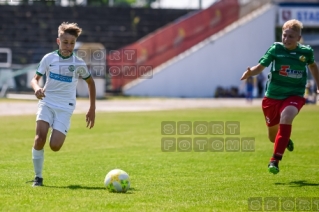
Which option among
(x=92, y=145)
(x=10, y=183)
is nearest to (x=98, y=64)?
(x=92, y=145)

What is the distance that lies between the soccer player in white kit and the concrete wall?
106ft

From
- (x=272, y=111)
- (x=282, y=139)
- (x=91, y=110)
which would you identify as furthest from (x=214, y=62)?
(x=91, y=110)

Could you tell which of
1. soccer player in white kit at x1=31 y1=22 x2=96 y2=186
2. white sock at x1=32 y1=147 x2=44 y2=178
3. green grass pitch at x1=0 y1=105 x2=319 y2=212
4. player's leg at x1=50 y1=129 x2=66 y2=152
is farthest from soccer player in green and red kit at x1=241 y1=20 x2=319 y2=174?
white sock at x1=32 y1=147 x2=44 y2=178

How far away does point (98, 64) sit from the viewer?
3872cm

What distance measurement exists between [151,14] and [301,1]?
12.4m

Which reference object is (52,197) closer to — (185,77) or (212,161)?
(212,161)

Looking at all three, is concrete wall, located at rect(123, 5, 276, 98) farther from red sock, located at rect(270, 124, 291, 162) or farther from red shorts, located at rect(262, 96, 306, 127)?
red sock, located at rect(270, 124, 291, 162)

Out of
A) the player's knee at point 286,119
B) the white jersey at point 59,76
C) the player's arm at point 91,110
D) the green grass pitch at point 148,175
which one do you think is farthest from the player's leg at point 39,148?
the player's knee at point 286,119

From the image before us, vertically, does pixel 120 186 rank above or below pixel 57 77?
below

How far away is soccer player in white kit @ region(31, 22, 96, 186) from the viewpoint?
972 centimetres

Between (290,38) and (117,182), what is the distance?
3546mm

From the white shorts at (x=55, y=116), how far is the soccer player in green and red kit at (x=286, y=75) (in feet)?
8.87

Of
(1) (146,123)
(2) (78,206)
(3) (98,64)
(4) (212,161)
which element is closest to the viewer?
(2) (78,206)

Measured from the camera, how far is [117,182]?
8.75m
